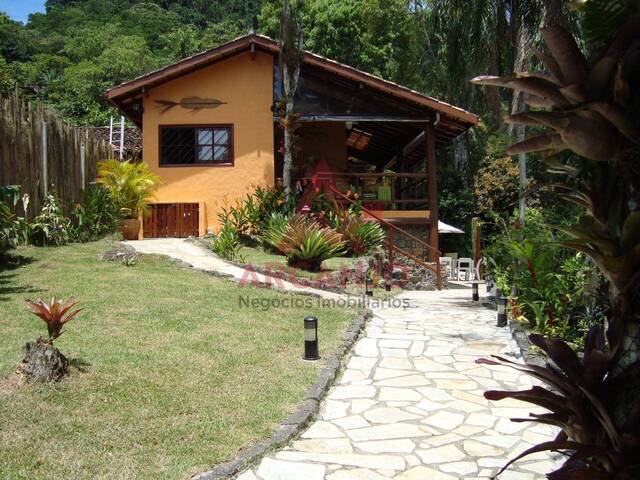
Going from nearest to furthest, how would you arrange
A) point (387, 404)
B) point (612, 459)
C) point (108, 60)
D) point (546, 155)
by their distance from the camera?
point (612, 459), point (546, 155), point (387, 404), point (108, 60)

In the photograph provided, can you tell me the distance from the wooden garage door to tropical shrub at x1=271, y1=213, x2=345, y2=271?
4245mm

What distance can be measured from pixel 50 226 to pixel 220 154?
5.91 meters

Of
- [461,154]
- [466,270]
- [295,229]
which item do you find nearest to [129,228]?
[295,229]

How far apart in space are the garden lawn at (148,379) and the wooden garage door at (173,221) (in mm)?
6663

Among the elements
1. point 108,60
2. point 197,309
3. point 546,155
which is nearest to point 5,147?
point 197,309

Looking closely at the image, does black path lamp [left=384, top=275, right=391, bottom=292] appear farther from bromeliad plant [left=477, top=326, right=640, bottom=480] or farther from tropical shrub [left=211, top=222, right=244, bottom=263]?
bromeliad plant [left=477, top=326, right=640, bottom=480]

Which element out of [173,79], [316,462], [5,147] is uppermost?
[173,79]

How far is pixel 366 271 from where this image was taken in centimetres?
1243

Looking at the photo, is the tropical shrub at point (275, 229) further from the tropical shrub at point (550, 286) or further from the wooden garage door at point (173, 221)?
the tropical shrub at point (550, 286)

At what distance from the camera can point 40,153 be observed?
12086mm

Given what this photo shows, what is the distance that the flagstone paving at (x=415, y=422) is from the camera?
3.91 metres

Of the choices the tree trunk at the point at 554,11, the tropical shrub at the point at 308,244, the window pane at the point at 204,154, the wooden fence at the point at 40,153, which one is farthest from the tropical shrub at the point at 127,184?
the tree trunk at the point at 554,11

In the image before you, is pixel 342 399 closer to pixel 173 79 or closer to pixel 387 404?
pixel 387 404

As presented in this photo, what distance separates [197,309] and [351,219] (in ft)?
22.6
